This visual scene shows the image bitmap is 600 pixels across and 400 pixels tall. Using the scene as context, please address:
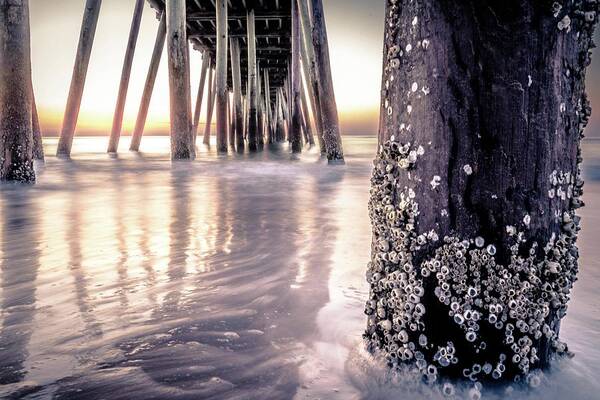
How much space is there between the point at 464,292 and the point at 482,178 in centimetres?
22

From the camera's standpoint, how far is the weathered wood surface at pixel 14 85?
4.11 m

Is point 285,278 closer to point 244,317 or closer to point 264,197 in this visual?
point 244,317

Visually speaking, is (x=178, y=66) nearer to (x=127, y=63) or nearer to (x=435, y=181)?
(x=127, y=63)

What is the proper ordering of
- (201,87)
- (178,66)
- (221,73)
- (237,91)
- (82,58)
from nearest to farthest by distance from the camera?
(178,66)
(82,58)
(221,73)
(237,91)
(201,87)

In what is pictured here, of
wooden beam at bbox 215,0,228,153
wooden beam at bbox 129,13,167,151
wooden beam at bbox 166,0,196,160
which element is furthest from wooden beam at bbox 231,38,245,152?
wooden beam at bbox 166,0,196,160

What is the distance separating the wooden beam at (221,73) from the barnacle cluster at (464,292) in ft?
29.9

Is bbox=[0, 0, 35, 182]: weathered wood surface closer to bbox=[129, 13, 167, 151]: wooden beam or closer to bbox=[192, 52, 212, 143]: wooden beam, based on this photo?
bbox=[129, 13, 167, 151]: wooden beam

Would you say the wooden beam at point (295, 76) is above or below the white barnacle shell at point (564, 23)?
above

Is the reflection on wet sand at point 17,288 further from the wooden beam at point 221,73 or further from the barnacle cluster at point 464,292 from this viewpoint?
the wooden beam at point 221,73

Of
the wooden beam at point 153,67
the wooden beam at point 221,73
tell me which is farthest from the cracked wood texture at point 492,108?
the wooden beam at point 153,67

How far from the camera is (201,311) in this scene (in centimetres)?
142

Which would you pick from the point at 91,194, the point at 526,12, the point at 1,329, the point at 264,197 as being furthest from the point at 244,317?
the point at 91,194

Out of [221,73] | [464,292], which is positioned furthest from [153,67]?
[464,292]

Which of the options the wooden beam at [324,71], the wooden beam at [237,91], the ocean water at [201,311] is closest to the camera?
the ocean water at [201,311]
